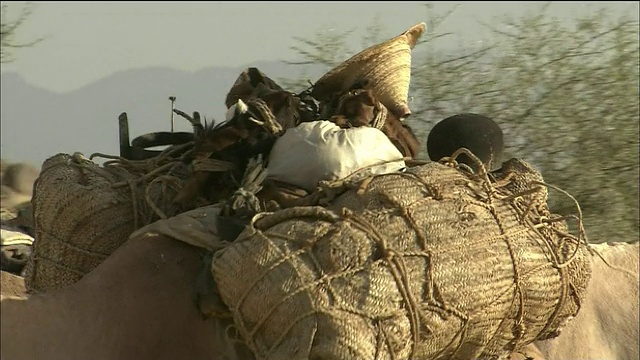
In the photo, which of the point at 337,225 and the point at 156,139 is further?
the point at 156,139

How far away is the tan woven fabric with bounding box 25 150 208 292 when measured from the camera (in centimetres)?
346

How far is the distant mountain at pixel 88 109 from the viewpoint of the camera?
15877mm

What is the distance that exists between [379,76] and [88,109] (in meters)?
19.8

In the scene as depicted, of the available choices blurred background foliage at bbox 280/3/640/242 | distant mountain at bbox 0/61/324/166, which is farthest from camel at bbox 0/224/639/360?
distant mountain at bbox 0/61/324/166

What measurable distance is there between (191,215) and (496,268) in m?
0.94

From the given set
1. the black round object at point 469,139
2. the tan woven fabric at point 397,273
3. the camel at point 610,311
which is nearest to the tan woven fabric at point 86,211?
the tan woven fabric at point 397,273

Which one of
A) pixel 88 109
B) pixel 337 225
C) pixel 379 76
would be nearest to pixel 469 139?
pixel 379 76

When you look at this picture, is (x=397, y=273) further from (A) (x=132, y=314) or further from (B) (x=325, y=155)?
(A) (x=132, y=314)

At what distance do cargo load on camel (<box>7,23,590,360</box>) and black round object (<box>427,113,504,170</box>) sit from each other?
1 centimetres

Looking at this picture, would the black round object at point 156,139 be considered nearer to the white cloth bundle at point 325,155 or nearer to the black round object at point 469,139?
the white cloth bundle at point 325,155

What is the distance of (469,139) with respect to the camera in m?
3.75

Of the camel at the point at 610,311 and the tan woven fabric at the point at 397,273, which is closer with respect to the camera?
the tan woven fabric at the point at 397,273

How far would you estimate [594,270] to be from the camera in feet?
14.4

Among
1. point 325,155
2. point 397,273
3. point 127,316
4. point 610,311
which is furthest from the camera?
point 610,311
